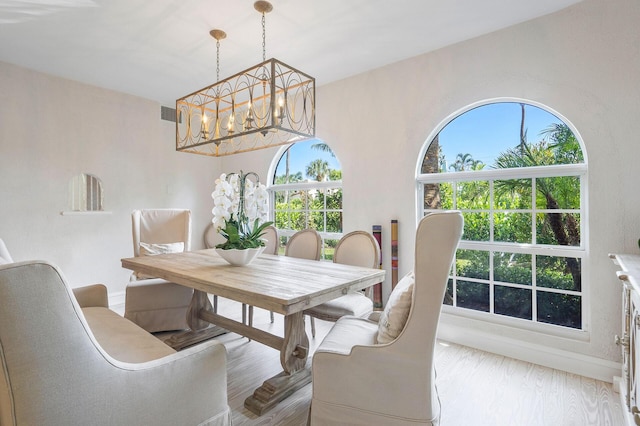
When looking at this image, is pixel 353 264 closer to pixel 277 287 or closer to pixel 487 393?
A: pixel 277 287

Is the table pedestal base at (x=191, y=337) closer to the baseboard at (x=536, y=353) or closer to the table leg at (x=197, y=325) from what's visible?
the table leg at (x=197, y=325)

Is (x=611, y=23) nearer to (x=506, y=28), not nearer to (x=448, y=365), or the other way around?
(x=506, y=28)

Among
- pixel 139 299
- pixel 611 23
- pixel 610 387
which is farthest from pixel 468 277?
pixel 139 299

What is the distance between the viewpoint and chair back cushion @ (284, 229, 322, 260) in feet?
9.83

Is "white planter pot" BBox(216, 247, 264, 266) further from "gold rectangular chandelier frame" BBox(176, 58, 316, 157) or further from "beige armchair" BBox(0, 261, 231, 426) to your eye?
"beige armchair" BBox(0, 261, 231, 426)

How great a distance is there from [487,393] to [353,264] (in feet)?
4.15

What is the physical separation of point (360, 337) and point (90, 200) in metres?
3.87

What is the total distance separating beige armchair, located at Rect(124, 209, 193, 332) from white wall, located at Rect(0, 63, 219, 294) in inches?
36.8

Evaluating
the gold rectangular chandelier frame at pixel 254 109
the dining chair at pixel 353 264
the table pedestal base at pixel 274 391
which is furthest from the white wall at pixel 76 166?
the table pedestal base at pixel 274 391

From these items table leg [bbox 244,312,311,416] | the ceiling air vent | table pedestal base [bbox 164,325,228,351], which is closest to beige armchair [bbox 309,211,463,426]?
table leg [bbox 244,312,311,416]

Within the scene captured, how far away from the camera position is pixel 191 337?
2754 mm

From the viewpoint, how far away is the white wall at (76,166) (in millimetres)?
3346

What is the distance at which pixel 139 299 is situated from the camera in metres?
2.89

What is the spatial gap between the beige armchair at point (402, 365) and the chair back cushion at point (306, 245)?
1.48 metres
